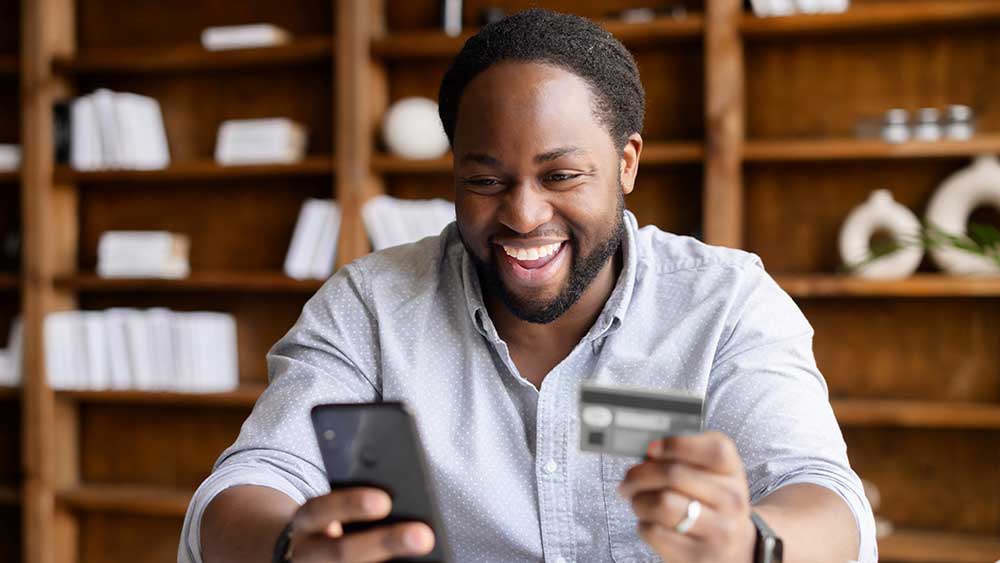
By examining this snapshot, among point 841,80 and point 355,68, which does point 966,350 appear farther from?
point 355,68

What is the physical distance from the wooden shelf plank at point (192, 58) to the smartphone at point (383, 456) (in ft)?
7.41

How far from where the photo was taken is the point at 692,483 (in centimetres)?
82

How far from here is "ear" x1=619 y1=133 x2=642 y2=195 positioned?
4.72 ft

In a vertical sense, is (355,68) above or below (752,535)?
above

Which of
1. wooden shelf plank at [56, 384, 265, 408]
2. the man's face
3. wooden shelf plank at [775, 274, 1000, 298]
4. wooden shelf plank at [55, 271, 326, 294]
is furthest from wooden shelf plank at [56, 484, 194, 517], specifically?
the man's face

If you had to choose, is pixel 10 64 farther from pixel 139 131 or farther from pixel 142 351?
pixel 142 351

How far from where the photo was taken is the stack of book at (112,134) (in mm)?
3137

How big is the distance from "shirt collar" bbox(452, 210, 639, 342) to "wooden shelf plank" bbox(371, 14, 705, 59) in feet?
4.54

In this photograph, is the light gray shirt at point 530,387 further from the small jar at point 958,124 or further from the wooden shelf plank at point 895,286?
the small jar at point 958,124

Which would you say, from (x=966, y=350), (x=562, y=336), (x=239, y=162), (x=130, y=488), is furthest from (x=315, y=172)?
(x=966, y=350)

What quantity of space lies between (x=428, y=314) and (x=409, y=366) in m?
0.08

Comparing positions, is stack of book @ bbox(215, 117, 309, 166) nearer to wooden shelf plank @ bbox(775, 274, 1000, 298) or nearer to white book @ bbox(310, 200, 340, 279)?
white book @ bbox(310, 200, 340, 279)

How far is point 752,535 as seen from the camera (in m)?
0.87

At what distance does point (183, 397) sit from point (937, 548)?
222cm
